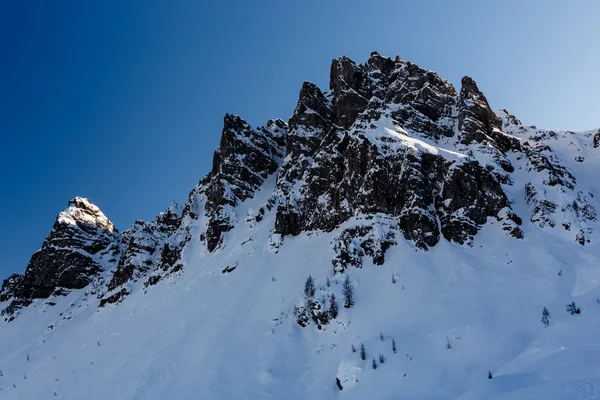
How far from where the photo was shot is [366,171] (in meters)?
35.4

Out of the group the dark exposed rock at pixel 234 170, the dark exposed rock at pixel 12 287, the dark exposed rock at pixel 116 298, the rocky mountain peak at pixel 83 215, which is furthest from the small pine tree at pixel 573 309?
the dark exposed rock at pixel 12 287

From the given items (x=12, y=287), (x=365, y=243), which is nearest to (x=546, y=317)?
(x=365, y=243)

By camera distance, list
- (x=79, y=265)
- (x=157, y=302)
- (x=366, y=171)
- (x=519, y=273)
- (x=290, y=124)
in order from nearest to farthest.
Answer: (x=519, y=273)
(x=366, y=171)
(x=157, y=302)
(x=290, y=124)
(x=79, y=265)

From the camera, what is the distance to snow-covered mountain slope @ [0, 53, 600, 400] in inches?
741

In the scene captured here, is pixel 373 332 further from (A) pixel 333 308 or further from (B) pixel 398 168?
(B) pixel 398 168

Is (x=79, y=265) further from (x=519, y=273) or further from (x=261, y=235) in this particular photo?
(x=519, y=273)

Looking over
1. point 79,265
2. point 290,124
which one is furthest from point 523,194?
point 79,265

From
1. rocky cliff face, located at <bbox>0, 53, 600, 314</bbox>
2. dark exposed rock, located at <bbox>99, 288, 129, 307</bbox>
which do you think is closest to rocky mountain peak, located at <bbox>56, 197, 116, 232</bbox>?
rocky cliff face, located at <bbox>0, 53, 600, 314</bbox>

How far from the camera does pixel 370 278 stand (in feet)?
91.6

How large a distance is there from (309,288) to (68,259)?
57.7 meters

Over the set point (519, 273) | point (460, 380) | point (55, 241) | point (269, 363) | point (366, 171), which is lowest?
point (460, 380)

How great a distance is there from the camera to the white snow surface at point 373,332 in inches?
642

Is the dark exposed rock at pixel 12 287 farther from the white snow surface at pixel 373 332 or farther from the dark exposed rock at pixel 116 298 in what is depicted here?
the white snow surface at pixel 373 332

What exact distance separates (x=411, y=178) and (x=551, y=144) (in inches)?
927
